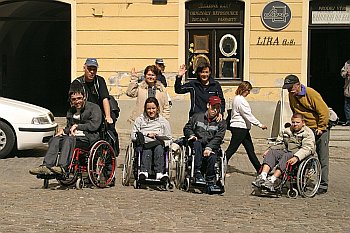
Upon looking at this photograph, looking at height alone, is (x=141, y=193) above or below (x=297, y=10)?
below

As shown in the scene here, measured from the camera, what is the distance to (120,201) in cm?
840

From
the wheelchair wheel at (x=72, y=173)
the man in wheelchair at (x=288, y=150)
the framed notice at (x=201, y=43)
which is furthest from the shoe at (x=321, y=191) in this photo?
the framed notice at (x=201, y=43)

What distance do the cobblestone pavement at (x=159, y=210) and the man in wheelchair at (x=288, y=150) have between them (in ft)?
0.88

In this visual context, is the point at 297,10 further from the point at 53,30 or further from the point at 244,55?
the point at 53,30

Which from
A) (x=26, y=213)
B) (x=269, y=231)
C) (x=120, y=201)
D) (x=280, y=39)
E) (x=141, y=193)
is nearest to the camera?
(x=269, y=231)

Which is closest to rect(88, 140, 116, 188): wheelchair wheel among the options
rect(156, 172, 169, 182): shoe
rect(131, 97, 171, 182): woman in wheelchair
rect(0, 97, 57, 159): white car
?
rect(131, 97, 171, 182): woman in wheelchair

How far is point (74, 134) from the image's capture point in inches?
361

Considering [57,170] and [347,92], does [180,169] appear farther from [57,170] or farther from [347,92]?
[347,92]

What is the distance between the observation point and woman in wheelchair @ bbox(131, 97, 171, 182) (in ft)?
30.2

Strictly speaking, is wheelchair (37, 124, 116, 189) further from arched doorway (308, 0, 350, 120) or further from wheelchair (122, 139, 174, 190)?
arched doorway (308, 0, 350, 120)

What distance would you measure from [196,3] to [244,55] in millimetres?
1610

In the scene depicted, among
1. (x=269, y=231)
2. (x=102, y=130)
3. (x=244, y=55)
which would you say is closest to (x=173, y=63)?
(x=244, y=55)

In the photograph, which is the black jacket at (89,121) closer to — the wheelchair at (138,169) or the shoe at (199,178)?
the wheelchair at (138,169)

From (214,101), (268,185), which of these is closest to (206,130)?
(214,101)
